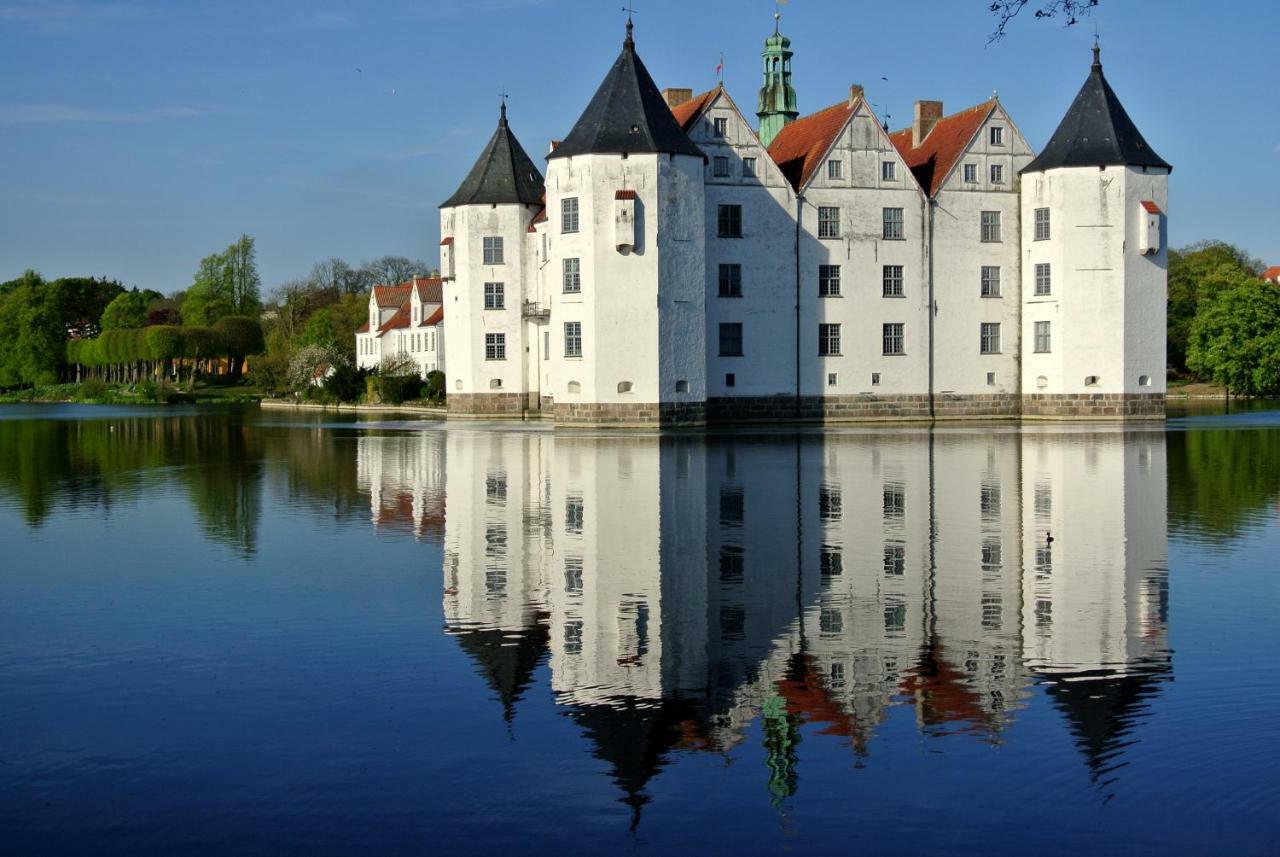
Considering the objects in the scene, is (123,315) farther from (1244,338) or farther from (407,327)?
(1244,338)

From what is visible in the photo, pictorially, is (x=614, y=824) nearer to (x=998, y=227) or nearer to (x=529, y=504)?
(x=529, y=504)

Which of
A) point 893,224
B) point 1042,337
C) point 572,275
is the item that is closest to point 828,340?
point 893,224

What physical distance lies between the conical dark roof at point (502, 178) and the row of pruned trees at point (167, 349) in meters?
65.4

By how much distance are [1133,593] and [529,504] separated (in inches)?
396

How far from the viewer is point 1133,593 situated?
12258mm

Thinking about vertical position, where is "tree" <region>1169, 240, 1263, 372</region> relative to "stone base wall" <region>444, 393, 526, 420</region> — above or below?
above

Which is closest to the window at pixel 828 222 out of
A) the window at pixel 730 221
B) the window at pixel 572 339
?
the window at pixel 730 221

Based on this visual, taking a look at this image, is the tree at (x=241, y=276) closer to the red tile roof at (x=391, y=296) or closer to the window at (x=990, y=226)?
the red tile roof at (x=391, y=296)

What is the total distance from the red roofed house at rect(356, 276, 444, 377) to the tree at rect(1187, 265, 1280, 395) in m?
46.1

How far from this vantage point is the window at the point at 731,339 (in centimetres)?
4959

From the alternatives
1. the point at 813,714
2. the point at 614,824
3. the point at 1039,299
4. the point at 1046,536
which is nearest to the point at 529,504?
the point at 1046,536

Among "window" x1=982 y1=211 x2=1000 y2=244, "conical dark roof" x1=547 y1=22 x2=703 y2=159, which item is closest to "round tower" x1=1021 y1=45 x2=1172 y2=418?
"window" x1=982 y1=211 x2=1000 y2=244

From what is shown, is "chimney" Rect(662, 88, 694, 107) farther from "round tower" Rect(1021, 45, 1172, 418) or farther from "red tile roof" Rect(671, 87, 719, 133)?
"round tower" Rect(1021, 45, 1172, 418)

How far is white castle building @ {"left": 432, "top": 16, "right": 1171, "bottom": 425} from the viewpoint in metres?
44.9
